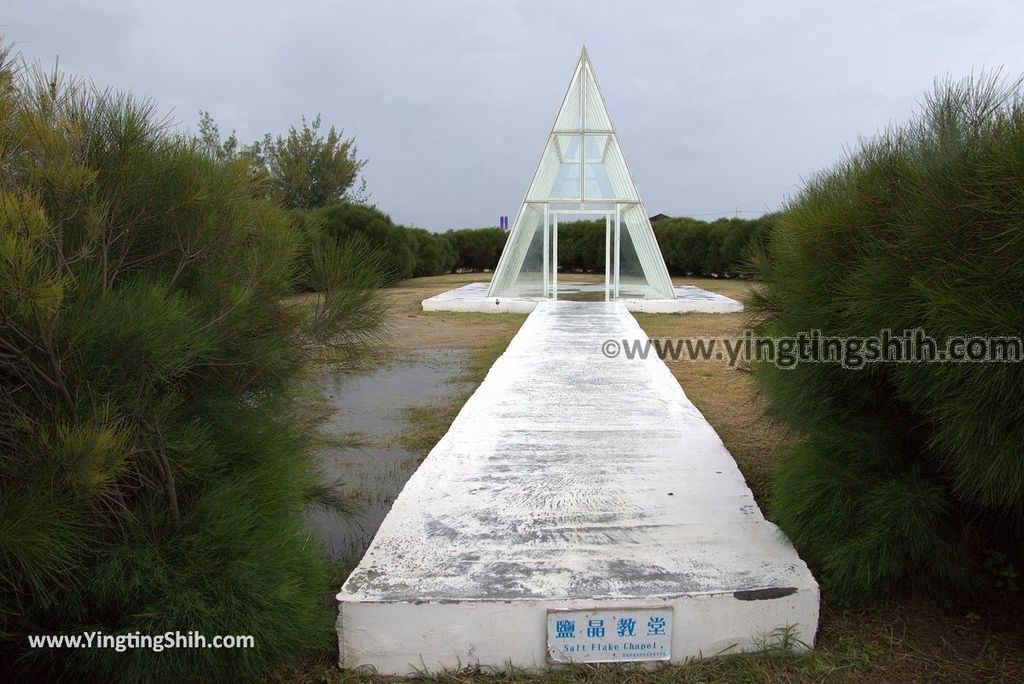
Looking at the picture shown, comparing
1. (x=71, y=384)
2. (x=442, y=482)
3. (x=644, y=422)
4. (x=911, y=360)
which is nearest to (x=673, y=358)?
(x=644, y=422)

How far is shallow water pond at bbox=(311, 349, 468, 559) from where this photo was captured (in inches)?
129

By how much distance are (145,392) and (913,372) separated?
222 cm

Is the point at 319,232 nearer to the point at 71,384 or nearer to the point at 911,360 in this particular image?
the point at 71,384

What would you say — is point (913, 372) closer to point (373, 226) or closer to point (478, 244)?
point (373, 226)

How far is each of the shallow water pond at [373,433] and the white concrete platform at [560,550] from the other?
0.37 meters

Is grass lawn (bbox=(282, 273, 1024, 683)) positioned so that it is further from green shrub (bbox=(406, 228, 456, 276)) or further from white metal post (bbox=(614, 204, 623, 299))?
green shrub (bbox=(406, 228, 456, 276))

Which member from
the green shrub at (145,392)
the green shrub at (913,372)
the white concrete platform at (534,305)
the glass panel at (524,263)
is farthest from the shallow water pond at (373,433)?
the glass panel at (524,263)

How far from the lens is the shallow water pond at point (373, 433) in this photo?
328cm

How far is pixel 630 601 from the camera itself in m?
2.12

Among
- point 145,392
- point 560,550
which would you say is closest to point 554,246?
point 560,550

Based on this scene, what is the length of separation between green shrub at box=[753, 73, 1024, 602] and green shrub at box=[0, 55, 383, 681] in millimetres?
1704

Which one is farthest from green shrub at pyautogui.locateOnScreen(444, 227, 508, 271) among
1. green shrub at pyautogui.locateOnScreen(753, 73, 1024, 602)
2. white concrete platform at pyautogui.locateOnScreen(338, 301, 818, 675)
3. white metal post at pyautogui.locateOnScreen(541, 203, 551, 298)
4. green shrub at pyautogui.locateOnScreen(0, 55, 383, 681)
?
green shrub at pyautogui.locateOnScreen(0, 55, 383, 681)

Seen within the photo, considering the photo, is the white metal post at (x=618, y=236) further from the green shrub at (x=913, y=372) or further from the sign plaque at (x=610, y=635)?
the sign plaque at (x=610, y=635)

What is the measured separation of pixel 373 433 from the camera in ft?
16.3
